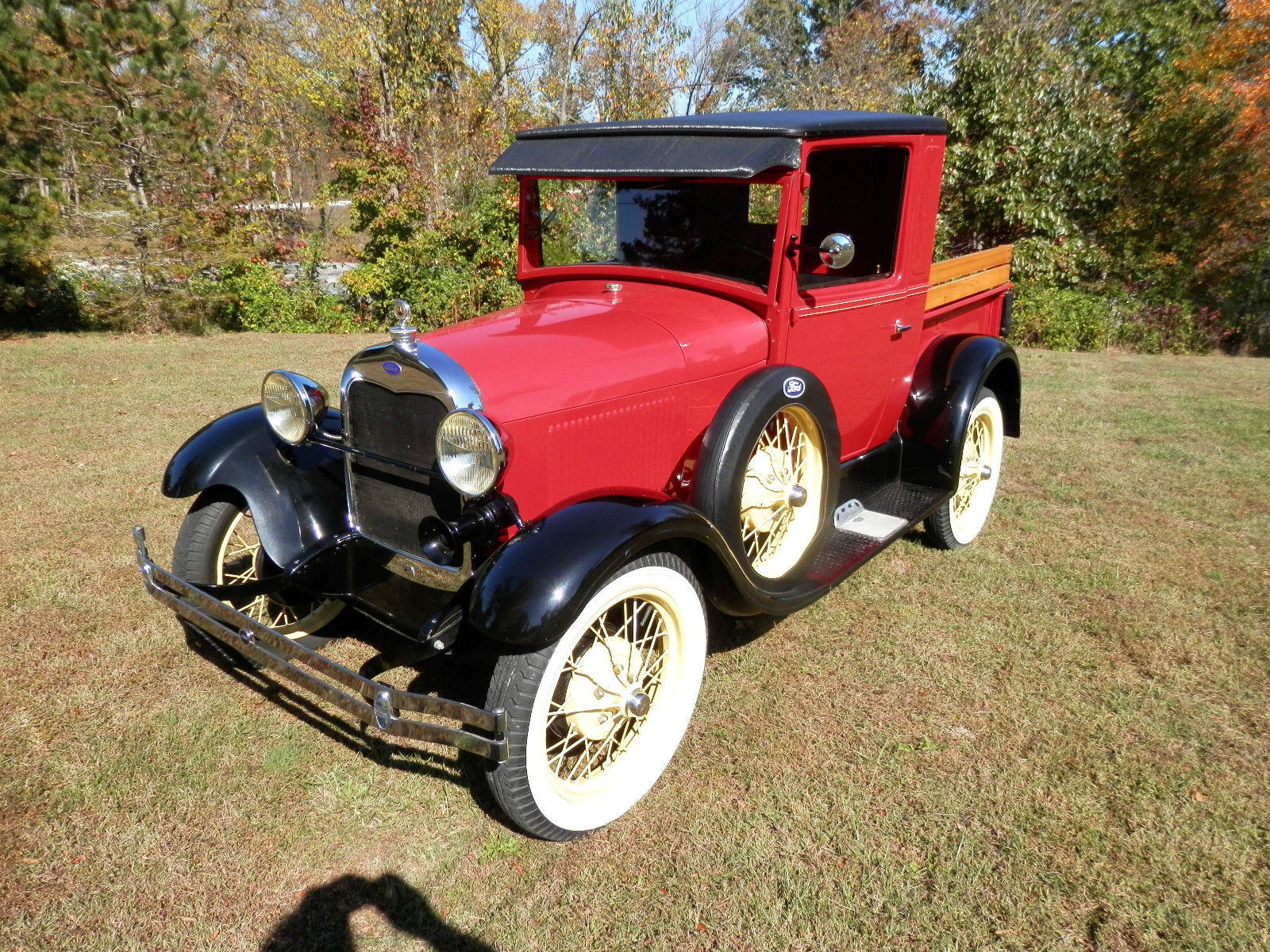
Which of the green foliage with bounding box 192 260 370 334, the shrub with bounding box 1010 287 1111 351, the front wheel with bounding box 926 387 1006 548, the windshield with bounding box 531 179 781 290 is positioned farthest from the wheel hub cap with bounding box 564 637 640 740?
the shrub with bounding box 1010 287 1111 351

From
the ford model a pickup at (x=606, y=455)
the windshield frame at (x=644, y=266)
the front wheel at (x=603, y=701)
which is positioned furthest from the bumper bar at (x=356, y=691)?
the windshield frame at (x=644, y=266)

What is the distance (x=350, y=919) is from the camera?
7.48ft

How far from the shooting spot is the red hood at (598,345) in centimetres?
267

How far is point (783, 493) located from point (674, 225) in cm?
123

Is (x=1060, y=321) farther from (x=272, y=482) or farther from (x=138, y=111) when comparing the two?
(x=138, y=111)

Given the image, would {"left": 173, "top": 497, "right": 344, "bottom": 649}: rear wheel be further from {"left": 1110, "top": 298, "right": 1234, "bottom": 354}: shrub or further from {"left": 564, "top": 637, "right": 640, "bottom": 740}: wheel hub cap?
{"left": 1110, "top": 298, "right": 1234, "bottom": 354}: shrub

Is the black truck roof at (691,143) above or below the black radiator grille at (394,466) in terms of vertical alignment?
above

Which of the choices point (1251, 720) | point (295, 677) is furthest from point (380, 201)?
point (1251, 720)

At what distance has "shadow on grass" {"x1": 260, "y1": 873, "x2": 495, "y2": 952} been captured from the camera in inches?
86.8

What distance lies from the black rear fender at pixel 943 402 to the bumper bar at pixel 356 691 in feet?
8.62

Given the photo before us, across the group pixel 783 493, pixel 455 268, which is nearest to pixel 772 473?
pixel 783 493

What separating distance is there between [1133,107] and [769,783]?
16.4 metres

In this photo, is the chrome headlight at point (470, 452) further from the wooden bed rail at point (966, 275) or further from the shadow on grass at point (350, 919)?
the wooden bed rail at point (966, 275)

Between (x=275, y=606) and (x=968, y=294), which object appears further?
(x=968, y=294)
